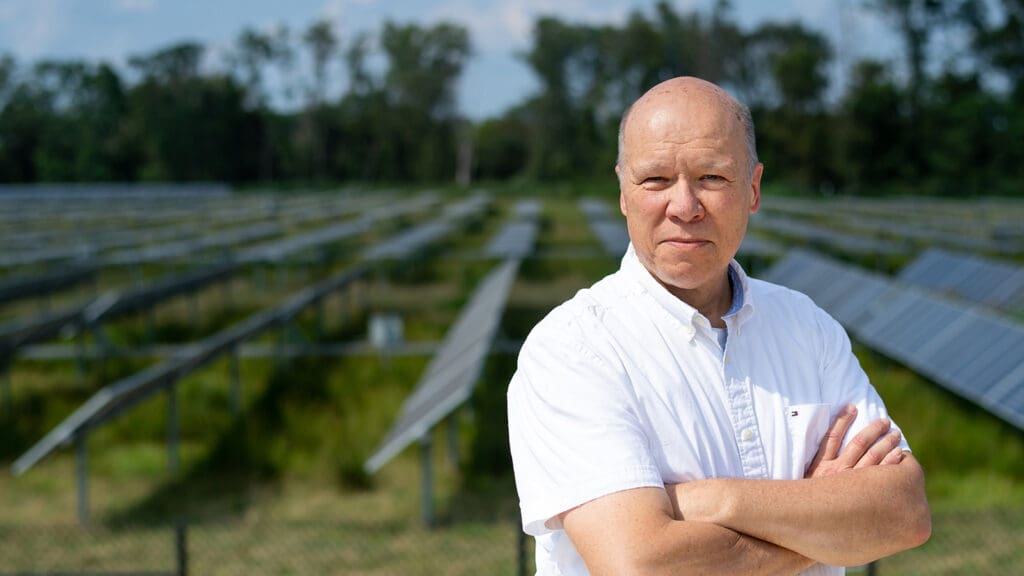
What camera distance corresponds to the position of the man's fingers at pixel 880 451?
1.70 metres

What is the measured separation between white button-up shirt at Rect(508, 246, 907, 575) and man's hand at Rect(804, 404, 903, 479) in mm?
19

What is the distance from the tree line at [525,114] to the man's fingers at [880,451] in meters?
29.6

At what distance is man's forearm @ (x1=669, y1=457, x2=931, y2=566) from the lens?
5.12ft

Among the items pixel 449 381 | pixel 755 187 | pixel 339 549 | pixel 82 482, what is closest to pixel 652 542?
pixel 755 187

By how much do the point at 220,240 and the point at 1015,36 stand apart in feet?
137

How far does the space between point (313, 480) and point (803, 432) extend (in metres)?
6.99

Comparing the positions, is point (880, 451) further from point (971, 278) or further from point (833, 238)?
point (833, 238)

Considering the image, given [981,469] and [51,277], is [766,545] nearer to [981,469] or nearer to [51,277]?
[981,469]

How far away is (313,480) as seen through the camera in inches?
326

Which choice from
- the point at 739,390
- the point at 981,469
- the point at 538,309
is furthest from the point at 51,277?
the point at 739,390

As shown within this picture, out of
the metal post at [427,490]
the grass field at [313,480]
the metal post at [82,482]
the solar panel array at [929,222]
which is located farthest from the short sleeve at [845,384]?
the solar panel array at [929,222]

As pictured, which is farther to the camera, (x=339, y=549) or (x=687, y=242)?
(x=339, y=549)

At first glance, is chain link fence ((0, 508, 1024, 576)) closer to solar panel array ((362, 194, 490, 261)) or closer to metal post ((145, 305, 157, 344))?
metal post ((145, 305, 157, 344))

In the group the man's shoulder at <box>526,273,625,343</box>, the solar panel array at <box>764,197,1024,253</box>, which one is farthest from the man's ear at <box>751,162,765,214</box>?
the solar panel array at <box>764,197,1024,253</box>
